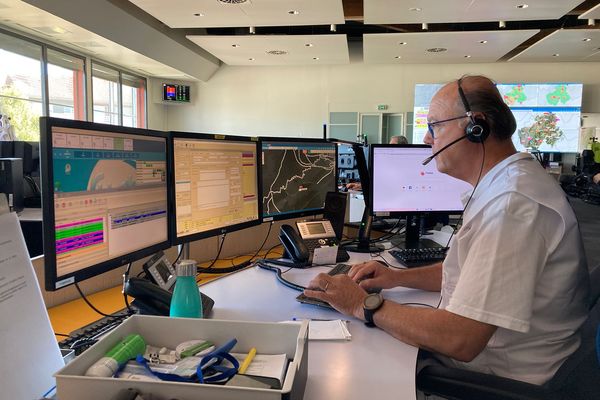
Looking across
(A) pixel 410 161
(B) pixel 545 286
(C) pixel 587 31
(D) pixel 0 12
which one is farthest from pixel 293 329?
(C) pixel 587 31

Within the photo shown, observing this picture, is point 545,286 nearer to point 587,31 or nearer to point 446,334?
point 446,334

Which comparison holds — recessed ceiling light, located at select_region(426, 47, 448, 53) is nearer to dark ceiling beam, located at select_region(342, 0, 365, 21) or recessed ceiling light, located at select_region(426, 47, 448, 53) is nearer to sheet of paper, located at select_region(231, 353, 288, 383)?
dark ceiling beam, located at select_region(342, 0, 365, 21)

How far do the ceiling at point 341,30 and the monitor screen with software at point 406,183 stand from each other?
12.3 feet

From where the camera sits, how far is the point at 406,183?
1.93 meters

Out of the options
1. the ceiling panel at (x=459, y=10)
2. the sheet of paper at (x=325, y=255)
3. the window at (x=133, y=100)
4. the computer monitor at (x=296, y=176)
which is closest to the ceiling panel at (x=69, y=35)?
the window at (x=133, y=100)

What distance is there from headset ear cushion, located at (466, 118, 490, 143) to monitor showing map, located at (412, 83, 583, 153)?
6.74m

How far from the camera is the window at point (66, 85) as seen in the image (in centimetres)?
605

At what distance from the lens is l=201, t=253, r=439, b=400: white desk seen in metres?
0.81

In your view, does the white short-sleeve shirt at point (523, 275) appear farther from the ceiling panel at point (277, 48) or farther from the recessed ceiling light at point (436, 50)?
the recessed ceiling light at point (436, 50)

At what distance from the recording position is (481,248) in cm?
90

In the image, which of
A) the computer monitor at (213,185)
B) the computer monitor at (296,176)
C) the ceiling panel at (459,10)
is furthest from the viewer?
the ceiling panel at (459,10)

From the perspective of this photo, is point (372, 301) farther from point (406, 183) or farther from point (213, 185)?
point (406, 183)

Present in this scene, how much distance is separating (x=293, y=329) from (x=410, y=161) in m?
1.32

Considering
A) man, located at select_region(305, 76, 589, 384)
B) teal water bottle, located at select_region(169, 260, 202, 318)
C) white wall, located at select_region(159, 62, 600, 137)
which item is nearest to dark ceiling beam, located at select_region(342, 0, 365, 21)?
white wall, located at select_region(159, 62, 600, 137)
